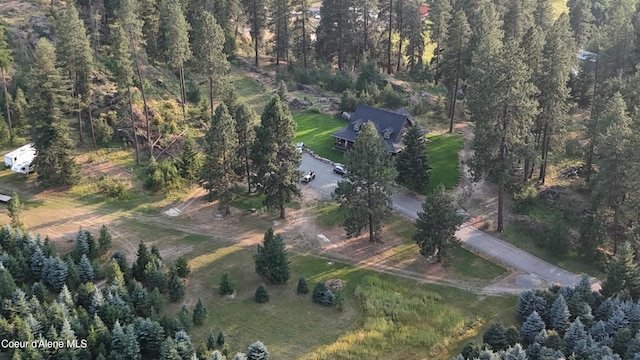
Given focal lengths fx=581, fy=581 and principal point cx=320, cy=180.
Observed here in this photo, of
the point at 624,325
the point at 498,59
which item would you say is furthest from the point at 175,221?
the point at 624,325

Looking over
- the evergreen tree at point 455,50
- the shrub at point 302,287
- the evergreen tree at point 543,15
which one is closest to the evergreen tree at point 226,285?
the shrub at point 302,287

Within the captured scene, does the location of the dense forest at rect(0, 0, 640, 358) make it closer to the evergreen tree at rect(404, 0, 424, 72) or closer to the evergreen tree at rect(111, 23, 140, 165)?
the evergreen tree at rect(111, 23, 140, 165)

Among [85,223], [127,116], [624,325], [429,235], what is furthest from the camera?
[127,116]

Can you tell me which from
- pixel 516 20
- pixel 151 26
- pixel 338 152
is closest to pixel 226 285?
pixel 338 152

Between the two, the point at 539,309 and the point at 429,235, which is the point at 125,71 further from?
the point at 539,309

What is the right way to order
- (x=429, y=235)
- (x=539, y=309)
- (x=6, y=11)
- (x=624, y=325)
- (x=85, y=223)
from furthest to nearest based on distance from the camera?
1. (x=6, y=11)
2. (x=85, y=223)
3. (x=429, y=235)
4. (x=539, y=309)
5. (x=624, y=325)

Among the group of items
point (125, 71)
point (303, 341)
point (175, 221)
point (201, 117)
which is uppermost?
point (125, 71)

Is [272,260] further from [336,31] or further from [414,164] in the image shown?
[336,31]
